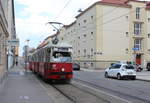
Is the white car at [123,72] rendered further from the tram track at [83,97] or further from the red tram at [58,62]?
the tram track at [83,97]

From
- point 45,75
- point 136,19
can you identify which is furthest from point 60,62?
point 136,19

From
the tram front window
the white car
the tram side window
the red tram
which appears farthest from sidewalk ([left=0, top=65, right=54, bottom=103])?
the white car

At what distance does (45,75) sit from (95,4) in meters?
36.3

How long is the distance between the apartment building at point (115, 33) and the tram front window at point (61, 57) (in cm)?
3365

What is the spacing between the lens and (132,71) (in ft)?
88.9

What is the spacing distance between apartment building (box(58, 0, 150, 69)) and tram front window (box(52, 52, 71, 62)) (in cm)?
3365

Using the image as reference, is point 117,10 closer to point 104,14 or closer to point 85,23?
point 104,14

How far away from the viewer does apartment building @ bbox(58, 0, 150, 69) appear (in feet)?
179

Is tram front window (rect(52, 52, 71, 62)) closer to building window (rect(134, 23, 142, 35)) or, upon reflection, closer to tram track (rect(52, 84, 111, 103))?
tram track (rect(52, 84, 111, 103))

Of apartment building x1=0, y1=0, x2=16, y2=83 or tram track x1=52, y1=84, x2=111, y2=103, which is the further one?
apartment building x1=0, y1=0, x2=16, y2=83

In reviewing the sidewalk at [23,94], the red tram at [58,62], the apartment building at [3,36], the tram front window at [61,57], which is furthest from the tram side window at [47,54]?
the apartment building at [3,36]

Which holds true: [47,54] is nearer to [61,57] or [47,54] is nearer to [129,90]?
[61,57]

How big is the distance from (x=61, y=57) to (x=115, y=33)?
37603 millimetres

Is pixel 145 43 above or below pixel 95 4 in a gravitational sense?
below
